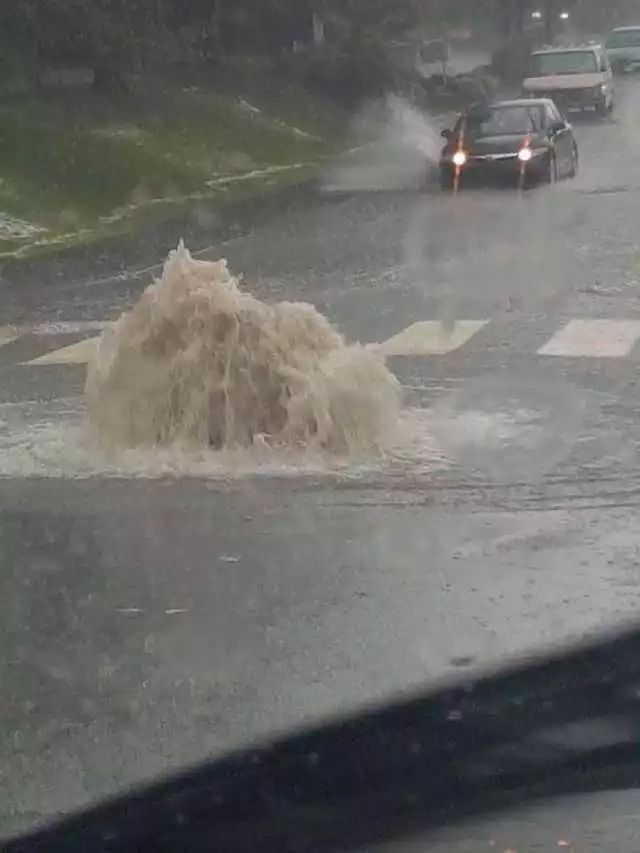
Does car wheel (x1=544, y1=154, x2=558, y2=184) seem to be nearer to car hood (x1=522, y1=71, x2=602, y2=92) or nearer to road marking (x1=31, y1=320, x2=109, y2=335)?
road marking (x1=31, y1=320, x2=109, y2=335)

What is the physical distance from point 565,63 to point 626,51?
561 inches

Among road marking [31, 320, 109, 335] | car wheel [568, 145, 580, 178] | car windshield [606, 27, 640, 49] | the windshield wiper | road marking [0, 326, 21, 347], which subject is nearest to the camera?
the windshield wiper

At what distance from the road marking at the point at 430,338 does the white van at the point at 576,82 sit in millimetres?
27623

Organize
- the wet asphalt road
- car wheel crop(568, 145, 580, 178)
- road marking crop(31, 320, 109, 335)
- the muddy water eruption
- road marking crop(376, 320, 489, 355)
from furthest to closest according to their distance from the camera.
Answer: car wheel crop(568, 145, 580, 178)
road marking crop(31, 320, 109, 335)
road marking crop(376, 320, 489, 355)
the muddy water eruption
the wet asphalt road

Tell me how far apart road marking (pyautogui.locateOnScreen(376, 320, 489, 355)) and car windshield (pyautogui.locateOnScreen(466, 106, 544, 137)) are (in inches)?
515

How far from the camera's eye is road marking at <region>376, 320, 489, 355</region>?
13.3 meters

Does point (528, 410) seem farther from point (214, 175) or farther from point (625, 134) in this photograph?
point (625, 134)

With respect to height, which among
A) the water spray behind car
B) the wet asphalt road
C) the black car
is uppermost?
the wet asphalt road

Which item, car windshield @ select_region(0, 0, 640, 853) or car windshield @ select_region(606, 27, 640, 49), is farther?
car windshield @ select_region(606, 27, 640, 49)

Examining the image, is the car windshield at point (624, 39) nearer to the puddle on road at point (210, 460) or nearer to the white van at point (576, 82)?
the white van at point (576, 82)

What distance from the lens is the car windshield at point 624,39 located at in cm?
5662

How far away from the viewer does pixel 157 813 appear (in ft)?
10.7

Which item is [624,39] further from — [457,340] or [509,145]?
[457,340]

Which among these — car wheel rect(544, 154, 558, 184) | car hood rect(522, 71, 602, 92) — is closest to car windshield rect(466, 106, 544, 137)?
car wheel rect(544, 154, 558, 184)
